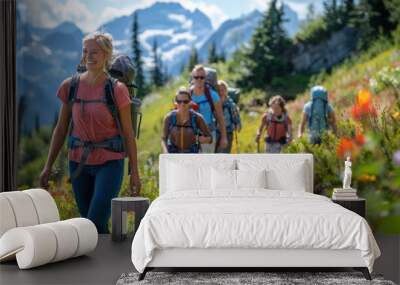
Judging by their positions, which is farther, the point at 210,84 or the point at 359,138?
the point at 210,84

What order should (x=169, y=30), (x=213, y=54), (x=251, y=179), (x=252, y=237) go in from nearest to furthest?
(x=252, y=237)
(x=251, y=179)
(x=213, y=54)
(x=169, y=30)

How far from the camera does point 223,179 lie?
7547mm

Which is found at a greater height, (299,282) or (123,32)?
(123,32)

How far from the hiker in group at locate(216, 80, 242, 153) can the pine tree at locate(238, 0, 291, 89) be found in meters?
0.24

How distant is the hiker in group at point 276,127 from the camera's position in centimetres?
870

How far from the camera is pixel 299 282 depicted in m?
5.70

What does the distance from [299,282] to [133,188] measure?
341cm

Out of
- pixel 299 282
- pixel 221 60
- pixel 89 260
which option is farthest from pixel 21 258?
pixel 221 60

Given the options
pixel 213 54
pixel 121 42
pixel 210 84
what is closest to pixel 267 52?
pixel 213 54

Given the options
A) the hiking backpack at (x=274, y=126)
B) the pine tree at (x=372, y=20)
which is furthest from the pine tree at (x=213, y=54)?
the pine tree at (x=372, y=20)

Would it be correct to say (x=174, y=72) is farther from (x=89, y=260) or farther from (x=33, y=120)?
(x=89, y=260)

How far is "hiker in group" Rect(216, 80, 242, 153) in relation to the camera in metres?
8.76

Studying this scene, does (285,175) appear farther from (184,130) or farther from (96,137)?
(96,137)

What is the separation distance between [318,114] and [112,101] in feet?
7.90
